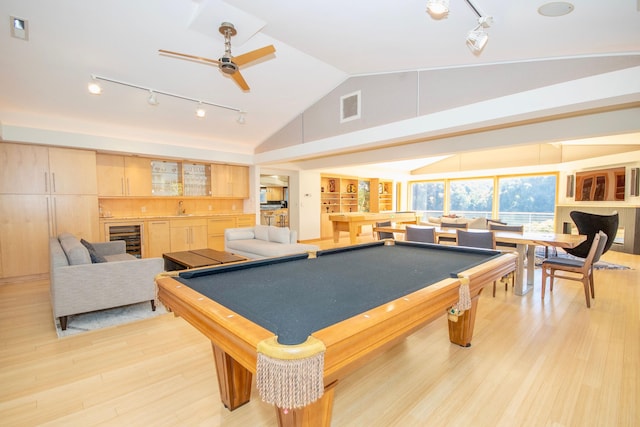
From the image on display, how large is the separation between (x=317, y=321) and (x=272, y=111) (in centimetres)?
532

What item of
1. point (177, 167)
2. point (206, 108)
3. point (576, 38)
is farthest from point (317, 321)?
point (177, 167)

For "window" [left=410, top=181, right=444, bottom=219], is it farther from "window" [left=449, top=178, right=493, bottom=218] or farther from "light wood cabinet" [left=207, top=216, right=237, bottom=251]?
"light wood cabinet" [left=207, top=216, right=237, bottom=251]

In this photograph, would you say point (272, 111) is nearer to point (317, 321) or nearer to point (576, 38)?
point (576, 38)

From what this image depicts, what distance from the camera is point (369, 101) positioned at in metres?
4.71

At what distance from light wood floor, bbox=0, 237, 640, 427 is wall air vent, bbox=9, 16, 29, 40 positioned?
3159 millimetres

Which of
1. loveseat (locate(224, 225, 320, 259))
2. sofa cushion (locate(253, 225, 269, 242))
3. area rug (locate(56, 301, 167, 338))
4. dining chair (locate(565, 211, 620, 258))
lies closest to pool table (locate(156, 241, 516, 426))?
area rug (locate(56, 301, 167, 338))

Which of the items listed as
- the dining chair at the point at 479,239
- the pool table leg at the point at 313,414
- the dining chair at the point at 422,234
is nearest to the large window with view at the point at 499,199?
the dining chair at the point at 422,234

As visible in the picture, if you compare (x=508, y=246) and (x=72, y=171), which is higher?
(x=72, y=171)

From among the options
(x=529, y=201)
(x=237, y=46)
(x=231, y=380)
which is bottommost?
(x=231, y=380)

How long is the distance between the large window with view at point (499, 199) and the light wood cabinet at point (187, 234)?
8504 millimetres

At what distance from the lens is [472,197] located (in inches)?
424

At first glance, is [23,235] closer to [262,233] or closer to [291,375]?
[262,233]

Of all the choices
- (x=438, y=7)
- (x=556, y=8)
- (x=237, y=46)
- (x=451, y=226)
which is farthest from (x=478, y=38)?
(x=451, y=226)

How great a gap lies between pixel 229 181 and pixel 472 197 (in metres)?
8.73
